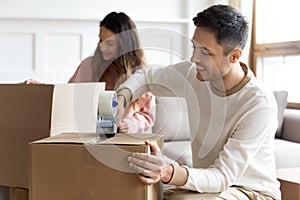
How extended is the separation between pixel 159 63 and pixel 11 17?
204cm

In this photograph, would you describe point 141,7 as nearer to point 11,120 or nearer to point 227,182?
point 11,120

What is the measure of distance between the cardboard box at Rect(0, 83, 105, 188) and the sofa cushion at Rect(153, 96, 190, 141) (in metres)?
0.34

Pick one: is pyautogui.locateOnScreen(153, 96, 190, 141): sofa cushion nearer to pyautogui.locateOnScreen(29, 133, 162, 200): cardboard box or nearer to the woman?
the woman

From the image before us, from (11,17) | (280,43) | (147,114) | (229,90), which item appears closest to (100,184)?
(229,90)

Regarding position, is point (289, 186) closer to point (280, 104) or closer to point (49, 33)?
point (280, 104)

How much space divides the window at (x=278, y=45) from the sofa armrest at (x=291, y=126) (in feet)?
1.06

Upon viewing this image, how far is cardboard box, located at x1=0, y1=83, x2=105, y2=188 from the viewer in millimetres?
1607

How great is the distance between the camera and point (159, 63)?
187 cm

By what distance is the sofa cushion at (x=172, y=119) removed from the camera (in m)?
1.94

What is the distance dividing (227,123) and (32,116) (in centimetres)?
65

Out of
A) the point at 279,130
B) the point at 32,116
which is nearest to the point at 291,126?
the point at 279,130

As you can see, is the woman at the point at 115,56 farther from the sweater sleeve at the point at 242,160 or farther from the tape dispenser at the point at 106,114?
the sweater sleeve at the point at 242,160

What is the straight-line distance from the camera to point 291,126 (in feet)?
10.8

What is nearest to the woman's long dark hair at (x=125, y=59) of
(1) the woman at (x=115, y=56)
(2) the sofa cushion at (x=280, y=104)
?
(1) the woman at (x=115, y=56)
